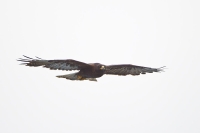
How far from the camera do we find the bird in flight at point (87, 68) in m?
16.2

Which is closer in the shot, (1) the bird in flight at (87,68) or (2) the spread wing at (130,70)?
(1) the bird in flight at (87,68)

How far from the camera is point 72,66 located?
16641mm

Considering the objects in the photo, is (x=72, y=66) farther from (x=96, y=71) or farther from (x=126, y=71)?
(x=126, y=71)

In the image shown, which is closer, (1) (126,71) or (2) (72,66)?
(2) (72,66)

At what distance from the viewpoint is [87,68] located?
16.9m

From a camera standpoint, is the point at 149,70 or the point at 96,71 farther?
the point at 149,70

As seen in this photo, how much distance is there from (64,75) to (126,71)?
234cm

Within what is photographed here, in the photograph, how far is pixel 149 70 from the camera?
18.5 meters

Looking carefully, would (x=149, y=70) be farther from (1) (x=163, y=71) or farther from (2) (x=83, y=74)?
(2) (x=83, y=74)

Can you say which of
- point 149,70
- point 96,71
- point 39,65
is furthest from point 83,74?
point 149,70

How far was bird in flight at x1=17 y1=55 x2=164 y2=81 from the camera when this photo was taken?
16.2 meters

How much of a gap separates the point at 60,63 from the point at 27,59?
3.56 feet

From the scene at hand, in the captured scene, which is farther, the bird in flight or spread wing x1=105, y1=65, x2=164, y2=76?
spread wing x1=105, y1=65, x2=164, y2=76

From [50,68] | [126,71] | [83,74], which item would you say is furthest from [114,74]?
[50,68]
